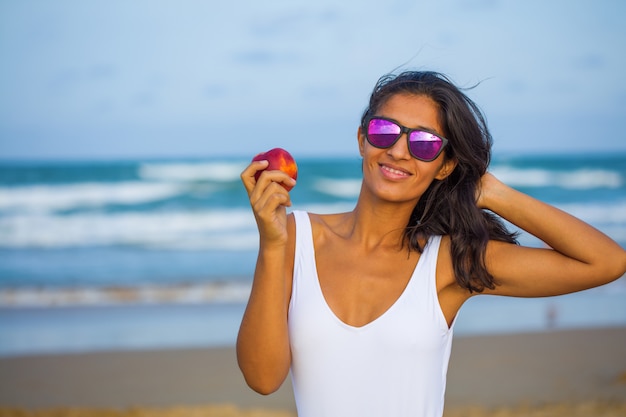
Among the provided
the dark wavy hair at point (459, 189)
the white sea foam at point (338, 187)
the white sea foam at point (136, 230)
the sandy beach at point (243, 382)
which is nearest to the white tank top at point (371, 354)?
the dark wavy hair at point (459, 189)

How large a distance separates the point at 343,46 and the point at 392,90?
72.7ft

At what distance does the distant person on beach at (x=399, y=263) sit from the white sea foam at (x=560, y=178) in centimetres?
2647

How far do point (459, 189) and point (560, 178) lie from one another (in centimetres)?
2957

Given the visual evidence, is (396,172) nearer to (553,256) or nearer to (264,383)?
(553,256)

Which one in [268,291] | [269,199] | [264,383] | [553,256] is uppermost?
[269,199]

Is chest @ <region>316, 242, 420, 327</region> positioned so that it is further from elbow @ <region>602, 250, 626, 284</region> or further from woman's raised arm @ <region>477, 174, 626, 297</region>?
elbow @ <region>602, 250, 626, 284</region>

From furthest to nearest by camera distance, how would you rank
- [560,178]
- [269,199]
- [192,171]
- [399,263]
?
[560,178] → [192,171] → [399,263] → [269,199]

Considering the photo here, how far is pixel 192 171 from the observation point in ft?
96.6

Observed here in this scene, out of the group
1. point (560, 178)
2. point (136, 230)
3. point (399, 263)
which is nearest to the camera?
point (399, 263)

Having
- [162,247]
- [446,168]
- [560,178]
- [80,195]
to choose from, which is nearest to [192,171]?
[80,195]

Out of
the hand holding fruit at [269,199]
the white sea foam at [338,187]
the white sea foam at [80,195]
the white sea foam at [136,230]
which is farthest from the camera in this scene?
the white sea foam at [338,187]

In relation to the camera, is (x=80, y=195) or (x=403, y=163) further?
(x=80, y=195)

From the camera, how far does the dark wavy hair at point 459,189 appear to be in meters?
2.60

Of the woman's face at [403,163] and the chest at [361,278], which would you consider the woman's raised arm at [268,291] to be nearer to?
the chest at [361,278]
